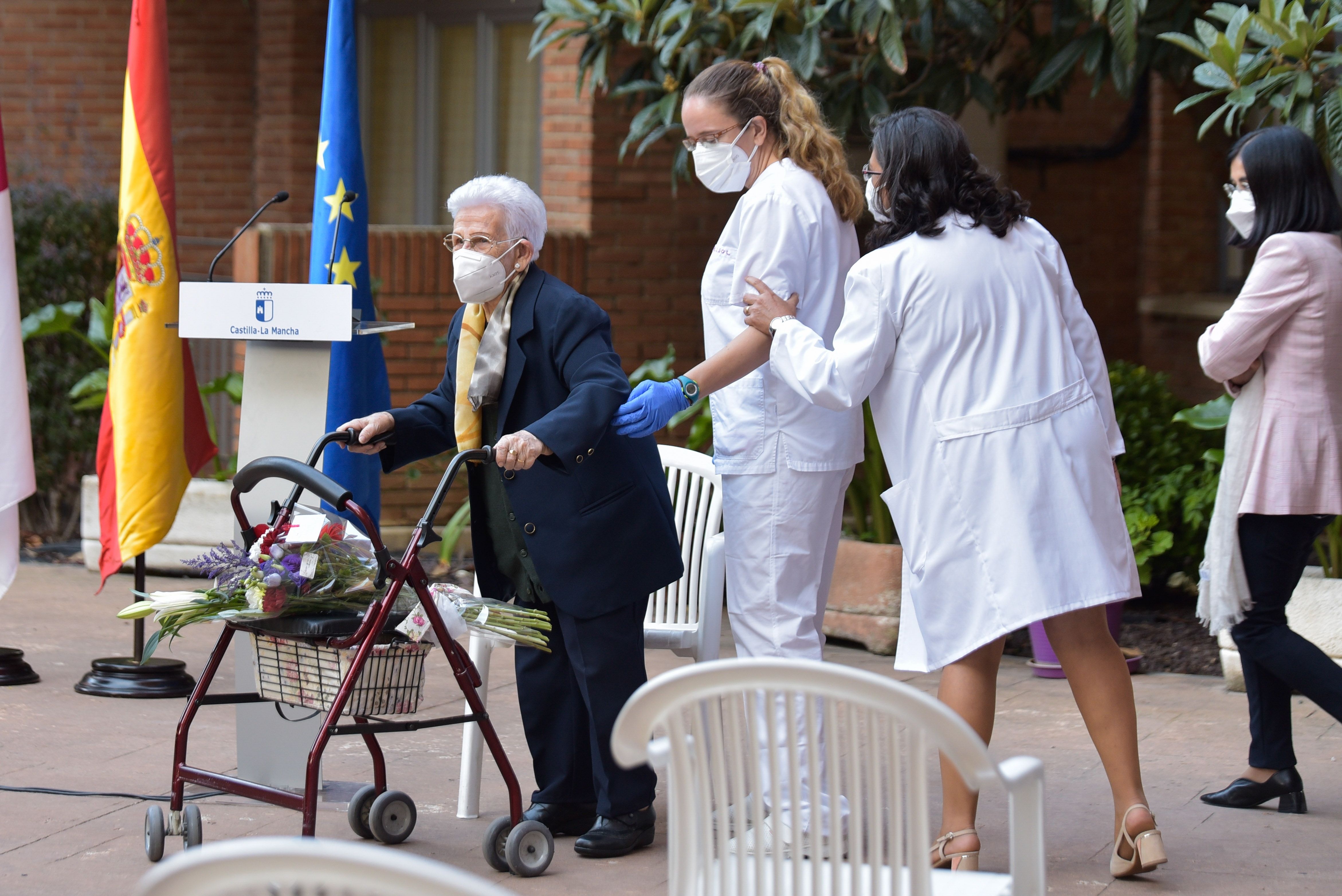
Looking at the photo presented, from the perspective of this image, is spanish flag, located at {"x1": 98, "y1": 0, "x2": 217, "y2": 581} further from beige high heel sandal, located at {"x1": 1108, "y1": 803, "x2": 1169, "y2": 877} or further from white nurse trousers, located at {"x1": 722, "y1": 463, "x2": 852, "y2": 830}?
beige high heel sandal, located at {"x1": 1108, "y1": 803, "x2": 1169, "y2": 877}

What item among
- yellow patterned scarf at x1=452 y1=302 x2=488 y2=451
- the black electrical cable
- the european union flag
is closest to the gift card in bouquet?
yellow patterned scarf at x1=452 y1=302 x2=488 y2=451

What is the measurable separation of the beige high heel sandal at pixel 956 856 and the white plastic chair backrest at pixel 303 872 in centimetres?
227

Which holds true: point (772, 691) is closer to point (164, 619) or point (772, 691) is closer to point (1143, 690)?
point (164, 619)

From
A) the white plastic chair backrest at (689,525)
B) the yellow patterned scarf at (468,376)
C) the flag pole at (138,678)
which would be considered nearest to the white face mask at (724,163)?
the yellow patterned scarf at (468,376)

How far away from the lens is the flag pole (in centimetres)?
548

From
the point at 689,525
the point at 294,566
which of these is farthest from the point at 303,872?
the point at 689,525

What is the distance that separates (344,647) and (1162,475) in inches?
186

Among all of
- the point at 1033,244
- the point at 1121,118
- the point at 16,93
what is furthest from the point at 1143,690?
the point at 16,93

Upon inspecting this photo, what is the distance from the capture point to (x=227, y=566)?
357 cm

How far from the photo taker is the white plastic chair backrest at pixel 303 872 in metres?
1.32

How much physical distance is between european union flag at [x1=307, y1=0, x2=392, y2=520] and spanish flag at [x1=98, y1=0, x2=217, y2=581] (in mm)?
627

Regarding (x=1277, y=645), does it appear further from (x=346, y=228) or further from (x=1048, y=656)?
(x=346, y=228)

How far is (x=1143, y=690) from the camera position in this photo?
5.82 metres

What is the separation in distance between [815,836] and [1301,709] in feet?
13.0
